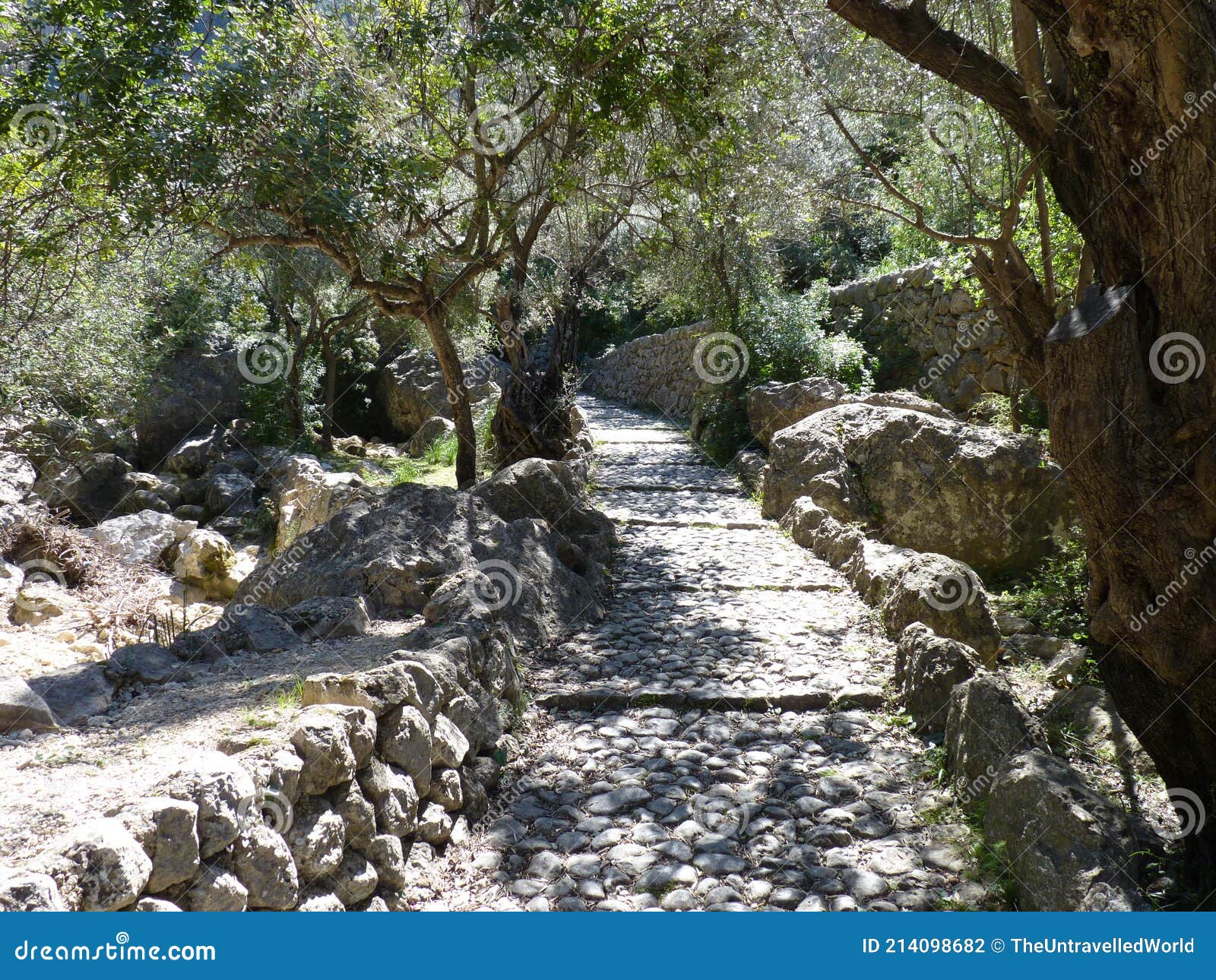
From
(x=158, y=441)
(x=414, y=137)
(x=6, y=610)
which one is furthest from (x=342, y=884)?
(x=158, y=441)

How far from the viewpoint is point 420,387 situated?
71.8 ft

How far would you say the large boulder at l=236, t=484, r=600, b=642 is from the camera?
6078 millimetres

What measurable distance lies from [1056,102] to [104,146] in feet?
21.7

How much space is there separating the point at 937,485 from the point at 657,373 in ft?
54.3

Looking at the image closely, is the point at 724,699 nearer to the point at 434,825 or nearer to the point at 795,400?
the point at 434,825

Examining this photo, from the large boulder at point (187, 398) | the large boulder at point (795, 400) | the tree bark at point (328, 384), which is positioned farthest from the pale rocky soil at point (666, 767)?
the tree bark at point (328, 384)

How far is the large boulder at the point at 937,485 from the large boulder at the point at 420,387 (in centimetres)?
1239

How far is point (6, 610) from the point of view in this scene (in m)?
8.52

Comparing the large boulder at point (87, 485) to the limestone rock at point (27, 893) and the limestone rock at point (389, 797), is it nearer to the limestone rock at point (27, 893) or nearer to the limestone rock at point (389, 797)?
the limestone rock at point (389, 797)

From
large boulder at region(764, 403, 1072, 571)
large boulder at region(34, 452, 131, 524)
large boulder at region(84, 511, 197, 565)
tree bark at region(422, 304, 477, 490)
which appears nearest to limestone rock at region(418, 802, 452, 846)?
large boulder at region(764, 403, 1072, 571)

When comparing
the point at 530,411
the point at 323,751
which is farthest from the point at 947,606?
the point at 530,411

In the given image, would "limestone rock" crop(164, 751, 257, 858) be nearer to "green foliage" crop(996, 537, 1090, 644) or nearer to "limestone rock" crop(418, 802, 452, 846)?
"limestone rock" crop(418, 802, 452, 846)

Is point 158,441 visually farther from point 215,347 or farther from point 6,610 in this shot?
point 6,610

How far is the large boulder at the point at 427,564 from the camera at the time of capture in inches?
239
